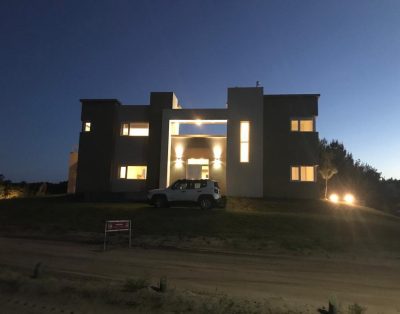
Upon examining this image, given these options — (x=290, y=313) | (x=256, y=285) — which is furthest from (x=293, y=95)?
(x=290, y=313)

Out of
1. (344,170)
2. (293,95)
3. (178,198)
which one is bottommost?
(178,198)

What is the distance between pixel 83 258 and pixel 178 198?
10.3m

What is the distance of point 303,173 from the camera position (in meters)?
28.8

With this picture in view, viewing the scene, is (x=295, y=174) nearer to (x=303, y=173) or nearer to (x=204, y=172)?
(x=303, y=173)

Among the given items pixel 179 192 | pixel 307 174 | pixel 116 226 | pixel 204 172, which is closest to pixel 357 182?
pixel 307 174

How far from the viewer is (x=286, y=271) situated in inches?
418

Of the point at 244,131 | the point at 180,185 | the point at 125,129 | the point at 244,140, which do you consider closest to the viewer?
the point at 180,185

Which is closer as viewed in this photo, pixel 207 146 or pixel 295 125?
pixel 295 125

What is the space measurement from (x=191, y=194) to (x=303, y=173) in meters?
11.2

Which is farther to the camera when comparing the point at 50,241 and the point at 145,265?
the point at 50,241

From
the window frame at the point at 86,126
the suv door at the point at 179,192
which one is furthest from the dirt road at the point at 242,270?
the window frame at the point at 86,126

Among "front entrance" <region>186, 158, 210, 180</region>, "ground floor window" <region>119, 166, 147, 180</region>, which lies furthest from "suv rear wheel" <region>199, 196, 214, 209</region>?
"ground floor window" <region>119, 166, 147, 180</region>

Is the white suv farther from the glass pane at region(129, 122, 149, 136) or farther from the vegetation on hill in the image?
the vegetation on hill

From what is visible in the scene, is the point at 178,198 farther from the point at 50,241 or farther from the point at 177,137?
the point at 177,137
